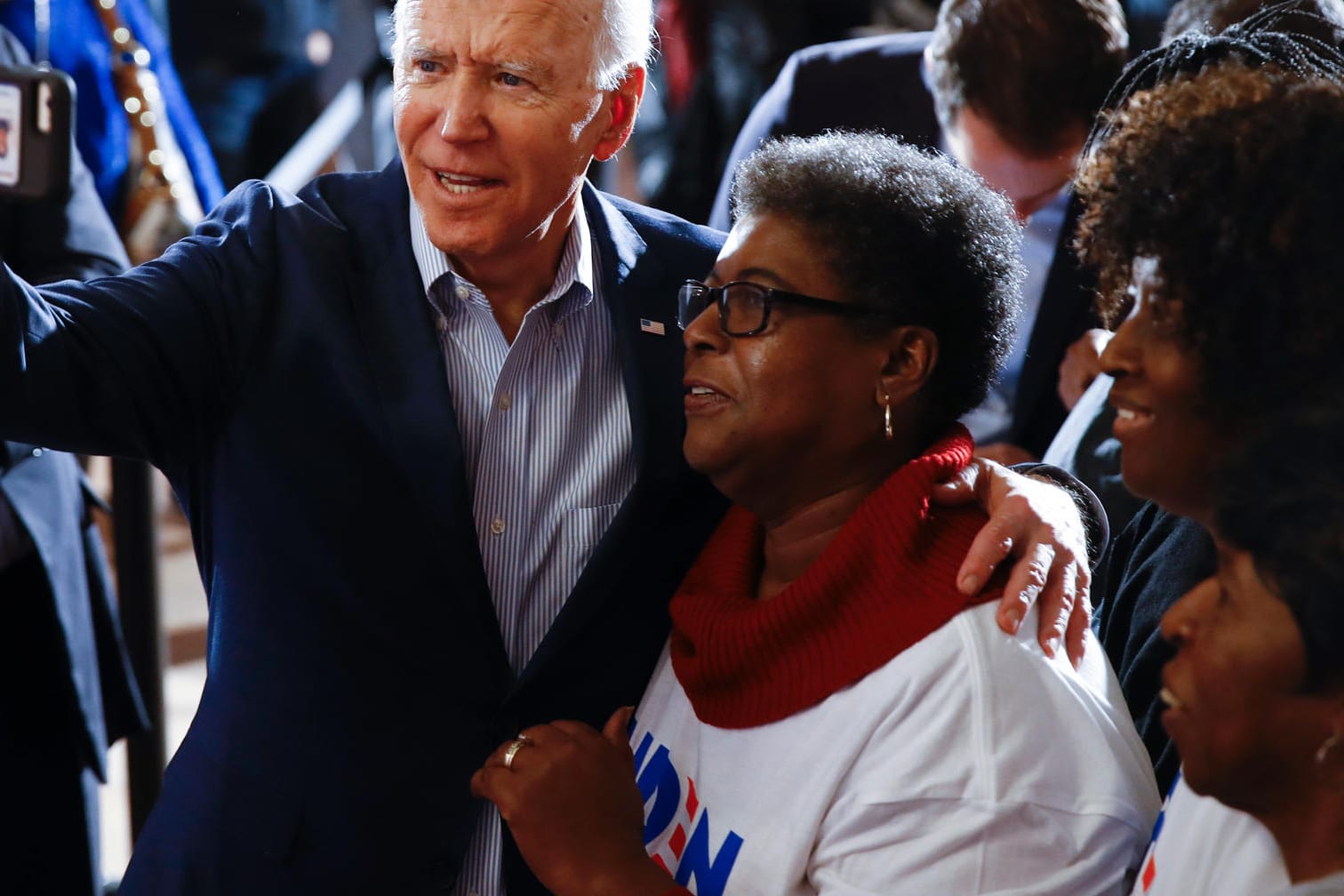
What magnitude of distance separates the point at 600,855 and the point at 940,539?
43 centimetres

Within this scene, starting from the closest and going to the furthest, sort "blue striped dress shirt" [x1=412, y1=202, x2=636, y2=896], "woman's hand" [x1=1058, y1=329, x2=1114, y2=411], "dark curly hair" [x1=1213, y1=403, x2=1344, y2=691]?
"dark curly hair" [x1=1213, y1=403, x2=1344, y2=691] → "blue striped dress shirt" [x1=412, y1=202, x2=636, y2=896] → "woman's hand" [x1=1058, y1=329, x2=1114, y2=411]

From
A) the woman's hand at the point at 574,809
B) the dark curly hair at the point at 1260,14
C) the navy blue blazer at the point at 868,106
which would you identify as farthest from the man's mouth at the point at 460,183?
the navy blue blazer at the point at 868,106

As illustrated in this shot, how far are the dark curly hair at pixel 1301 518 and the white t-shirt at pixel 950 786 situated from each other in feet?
1.14

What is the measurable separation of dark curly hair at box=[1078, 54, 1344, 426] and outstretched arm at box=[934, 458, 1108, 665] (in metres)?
0.26

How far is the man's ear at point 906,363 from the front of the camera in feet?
5.05

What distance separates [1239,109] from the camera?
1.21 metres

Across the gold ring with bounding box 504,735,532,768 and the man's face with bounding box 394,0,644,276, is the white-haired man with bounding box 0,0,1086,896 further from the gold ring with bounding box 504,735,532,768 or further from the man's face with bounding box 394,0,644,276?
the gold ring with bounding box 504,735,532,768

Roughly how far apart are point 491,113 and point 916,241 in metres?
0.50

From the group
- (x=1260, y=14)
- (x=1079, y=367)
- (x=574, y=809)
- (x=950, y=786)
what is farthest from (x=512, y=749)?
(x=1260, y=14)

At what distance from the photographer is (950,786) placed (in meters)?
1.29

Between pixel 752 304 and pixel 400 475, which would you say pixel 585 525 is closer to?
pixel 400 475

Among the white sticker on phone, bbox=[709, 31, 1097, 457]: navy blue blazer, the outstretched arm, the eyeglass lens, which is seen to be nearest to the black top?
the outstretched arm

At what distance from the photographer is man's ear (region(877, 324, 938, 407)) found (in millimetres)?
1538

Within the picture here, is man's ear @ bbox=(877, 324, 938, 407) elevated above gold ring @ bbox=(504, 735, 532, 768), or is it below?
above
